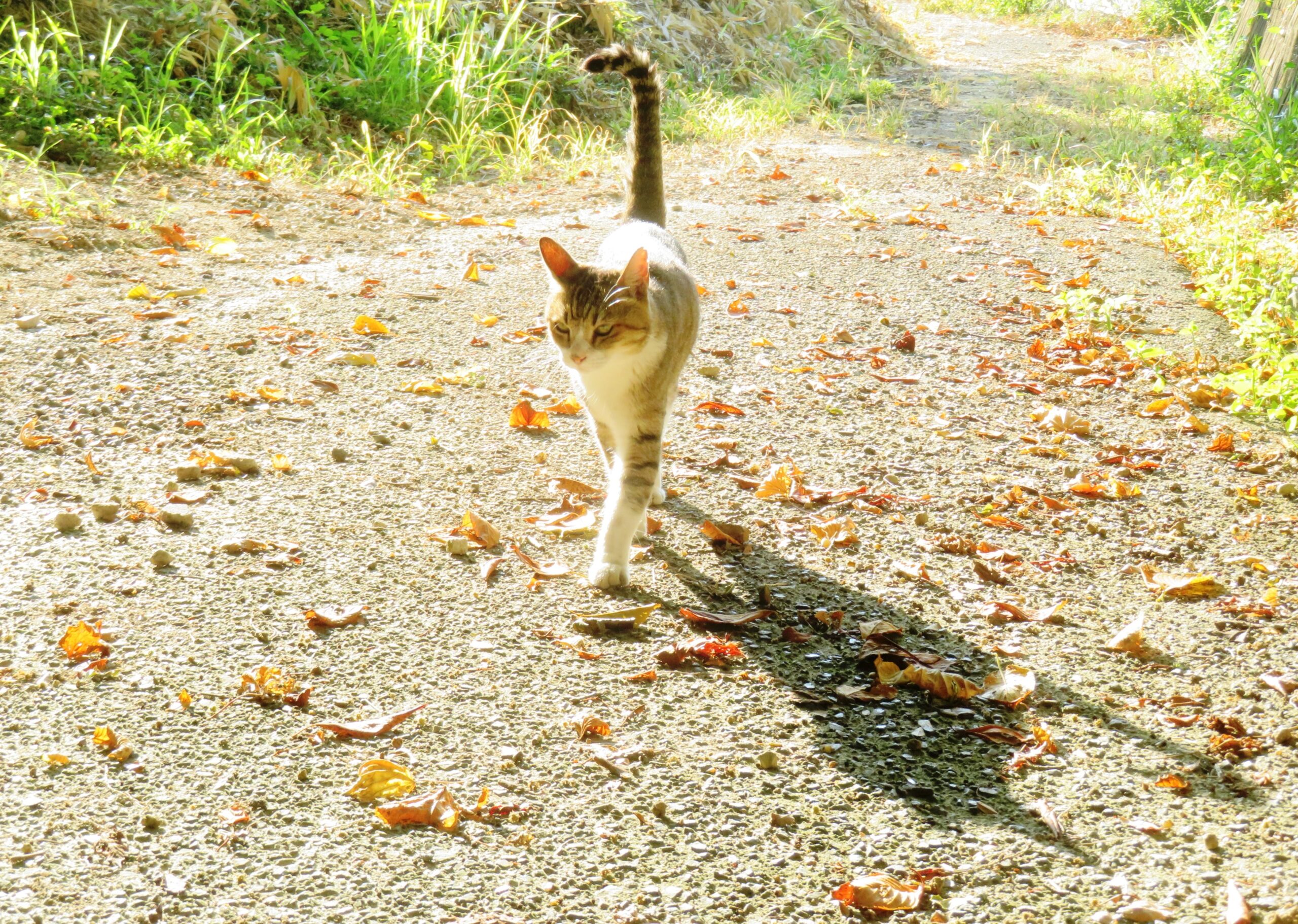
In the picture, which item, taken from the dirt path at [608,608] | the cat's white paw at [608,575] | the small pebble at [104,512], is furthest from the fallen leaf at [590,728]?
the small pebble at [104,512]

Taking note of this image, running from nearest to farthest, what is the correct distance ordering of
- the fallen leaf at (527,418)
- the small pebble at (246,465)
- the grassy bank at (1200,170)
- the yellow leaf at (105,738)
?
1. the yellow leaf at (105,738)
2. the small pebble at (246,465)
3. the fallen leaf at (527,418)
4. the grassy bank at (1200,170)

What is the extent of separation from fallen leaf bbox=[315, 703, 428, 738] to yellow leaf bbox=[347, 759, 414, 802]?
0.46 ft

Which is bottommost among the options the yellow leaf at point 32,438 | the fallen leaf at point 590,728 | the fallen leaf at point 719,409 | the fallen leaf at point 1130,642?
the yellow leaf at point 32,438

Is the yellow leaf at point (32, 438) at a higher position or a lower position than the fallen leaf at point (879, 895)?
lower

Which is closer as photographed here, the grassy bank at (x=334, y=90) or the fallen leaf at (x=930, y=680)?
the fallen leaf at (x=930, y=680)

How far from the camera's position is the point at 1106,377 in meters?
4.90

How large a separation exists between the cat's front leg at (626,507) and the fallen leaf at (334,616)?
0.70 meters

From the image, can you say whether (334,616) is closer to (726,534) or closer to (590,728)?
(590,728)

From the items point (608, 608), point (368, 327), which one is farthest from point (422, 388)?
point (608, 608)

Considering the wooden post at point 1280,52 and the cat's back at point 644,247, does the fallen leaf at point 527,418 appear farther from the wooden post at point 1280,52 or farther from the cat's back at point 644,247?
the wooden post at point 1280,52

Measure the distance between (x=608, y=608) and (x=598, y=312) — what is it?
892mm

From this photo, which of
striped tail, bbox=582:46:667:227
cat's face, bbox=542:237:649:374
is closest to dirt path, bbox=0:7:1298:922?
cat's face, bbox=542:237:649:374

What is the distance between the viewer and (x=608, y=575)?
10.4 feet

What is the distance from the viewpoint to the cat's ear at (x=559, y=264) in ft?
10.6
